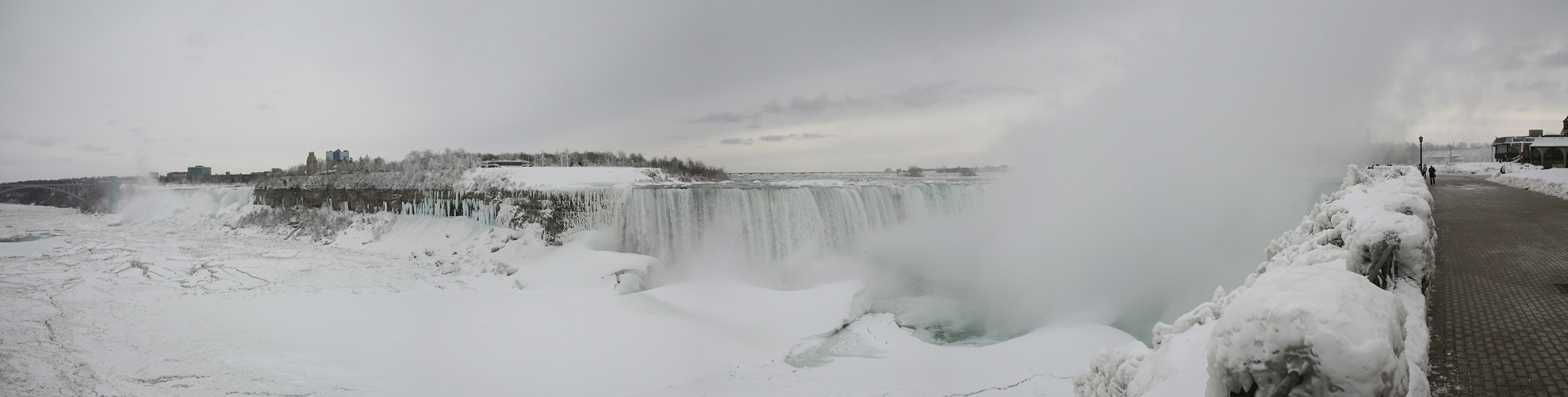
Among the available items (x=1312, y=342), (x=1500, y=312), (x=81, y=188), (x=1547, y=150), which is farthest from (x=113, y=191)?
(x=1547, y=150)

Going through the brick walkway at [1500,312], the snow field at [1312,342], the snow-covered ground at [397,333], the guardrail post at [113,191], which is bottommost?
the snow-covered ground at [397,333]

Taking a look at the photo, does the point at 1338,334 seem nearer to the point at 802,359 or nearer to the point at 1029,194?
the point at 802,359

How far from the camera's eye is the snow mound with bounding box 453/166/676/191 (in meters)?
16.9

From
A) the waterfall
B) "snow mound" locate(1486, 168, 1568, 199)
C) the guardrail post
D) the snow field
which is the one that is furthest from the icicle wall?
"snow mound" locate(1486, 168, 1568, 199)

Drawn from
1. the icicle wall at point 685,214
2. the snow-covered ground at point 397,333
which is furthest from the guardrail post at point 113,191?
the icicle wall at point 685,214

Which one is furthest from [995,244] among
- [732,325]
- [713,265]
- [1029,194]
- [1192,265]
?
[732,325]

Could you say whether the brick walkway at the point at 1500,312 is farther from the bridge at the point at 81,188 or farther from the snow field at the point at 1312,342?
the bridge at the point at 81,188

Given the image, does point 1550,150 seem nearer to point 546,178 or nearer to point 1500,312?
point 1500,312

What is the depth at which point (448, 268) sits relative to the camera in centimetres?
1309

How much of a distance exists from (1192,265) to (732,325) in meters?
10.5

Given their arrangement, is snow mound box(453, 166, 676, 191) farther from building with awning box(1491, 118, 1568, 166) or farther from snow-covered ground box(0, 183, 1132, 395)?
building with awning box(1491, 118, 1568, 166)

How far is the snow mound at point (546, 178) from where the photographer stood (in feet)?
55.6

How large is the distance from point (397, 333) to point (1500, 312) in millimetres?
10454

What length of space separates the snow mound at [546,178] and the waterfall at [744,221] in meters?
2.07
